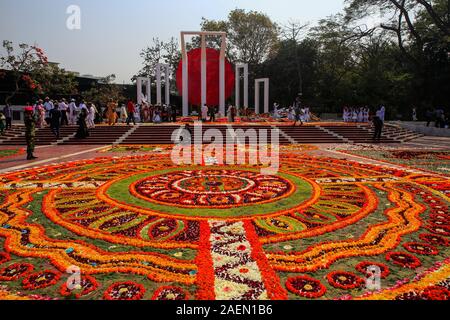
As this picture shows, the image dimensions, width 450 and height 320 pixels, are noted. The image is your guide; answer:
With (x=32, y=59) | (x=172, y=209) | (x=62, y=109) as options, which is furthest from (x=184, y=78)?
(x=172, y=209)

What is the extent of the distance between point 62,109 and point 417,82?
23.5 meters

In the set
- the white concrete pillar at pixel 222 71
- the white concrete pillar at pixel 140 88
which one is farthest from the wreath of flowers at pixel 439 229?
the white concrete pillar at pixel 140 88

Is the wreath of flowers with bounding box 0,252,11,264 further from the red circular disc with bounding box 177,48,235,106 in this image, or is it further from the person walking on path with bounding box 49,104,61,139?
the red circular disc with bounding box 177,48,235,106

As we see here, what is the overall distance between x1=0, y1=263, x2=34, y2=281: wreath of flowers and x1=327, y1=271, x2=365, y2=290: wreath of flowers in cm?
278

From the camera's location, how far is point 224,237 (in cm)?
396

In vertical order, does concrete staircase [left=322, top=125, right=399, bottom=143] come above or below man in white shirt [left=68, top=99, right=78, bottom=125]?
below

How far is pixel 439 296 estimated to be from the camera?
8.88ft

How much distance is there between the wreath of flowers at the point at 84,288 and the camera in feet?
9.03

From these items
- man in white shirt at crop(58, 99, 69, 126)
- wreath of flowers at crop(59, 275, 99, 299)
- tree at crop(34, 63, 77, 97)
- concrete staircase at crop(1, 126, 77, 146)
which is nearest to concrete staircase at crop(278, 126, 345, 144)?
concrete staircase at crop(1, 126, 77, 146)

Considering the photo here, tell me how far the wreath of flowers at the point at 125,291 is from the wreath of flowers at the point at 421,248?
9.28 feet

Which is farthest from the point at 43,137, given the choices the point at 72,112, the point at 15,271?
the point at 15,271

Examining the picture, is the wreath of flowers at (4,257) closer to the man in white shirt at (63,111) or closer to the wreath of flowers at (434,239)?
the wreath of flowers at (434,239)

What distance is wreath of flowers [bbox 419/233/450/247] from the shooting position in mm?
3811

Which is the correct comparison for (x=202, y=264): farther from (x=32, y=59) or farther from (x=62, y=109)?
(x=32, y=59)
